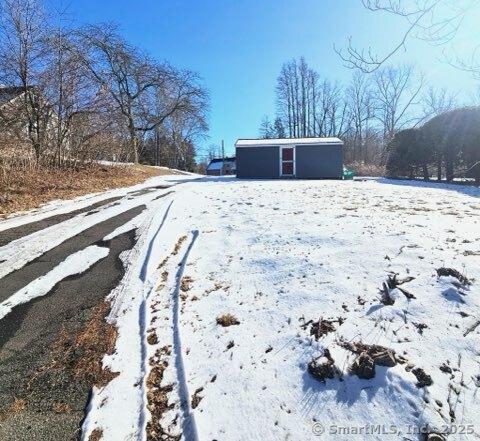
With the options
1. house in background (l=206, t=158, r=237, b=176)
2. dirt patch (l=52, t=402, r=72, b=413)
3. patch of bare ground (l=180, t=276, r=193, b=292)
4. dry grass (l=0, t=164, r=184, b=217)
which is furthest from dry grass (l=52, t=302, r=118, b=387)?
house in background (l=206, t=158, r=237, b=176)

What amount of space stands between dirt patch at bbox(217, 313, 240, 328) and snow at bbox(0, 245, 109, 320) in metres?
2.39

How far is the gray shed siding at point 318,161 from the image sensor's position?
64.6 ft

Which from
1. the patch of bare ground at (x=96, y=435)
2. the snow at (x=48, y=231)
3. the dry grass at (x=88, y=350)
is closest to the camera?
the patch of bare ground at (x=96, y=435)

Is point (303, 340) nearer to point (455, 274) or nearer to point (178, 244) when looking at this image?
point (455, 274)

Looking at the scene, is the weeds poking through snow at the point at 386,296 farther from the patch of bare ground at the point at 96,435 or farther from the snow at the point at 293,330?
the patch of bare ground at the point at 96,435

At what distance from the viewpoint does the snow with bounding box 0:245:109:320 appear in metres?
4.11

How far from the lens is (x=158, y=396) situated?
8.61 feet

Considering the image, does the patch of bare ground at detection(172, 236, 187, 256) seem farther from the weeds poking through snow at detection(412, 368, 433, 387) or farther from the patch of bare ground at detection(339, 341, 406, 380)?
the weeds poking through snow at detection(412, 368, 433, 387)

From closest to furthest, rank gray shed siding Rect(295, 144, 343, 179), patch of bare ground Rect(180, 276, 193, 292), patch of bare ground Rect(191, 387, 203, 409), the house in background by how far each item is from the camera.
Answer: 1. patch of bare ground Rect(191, 387, 203, 409)
2. patch of bare ground Rect(180, 276, 193, 292)
3. gray shed siding Rect(295, 144, 343, 179)
4. the house in background

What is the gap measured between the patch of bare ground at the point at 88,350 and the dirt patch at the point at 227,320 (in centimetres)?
103

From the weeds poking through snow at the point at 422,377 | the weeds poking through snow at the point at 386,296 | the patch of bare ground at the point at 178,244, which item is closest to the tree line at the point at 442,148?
the patch of bare ground at the point at 178,244

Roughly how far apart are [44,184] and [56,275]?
7.99m

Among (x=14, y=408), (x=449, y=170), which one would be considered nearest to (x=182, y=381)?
(x=14, y=408)

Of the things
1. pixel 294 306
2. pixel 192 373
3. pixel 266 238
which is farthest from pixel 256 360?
pixel 266 238
